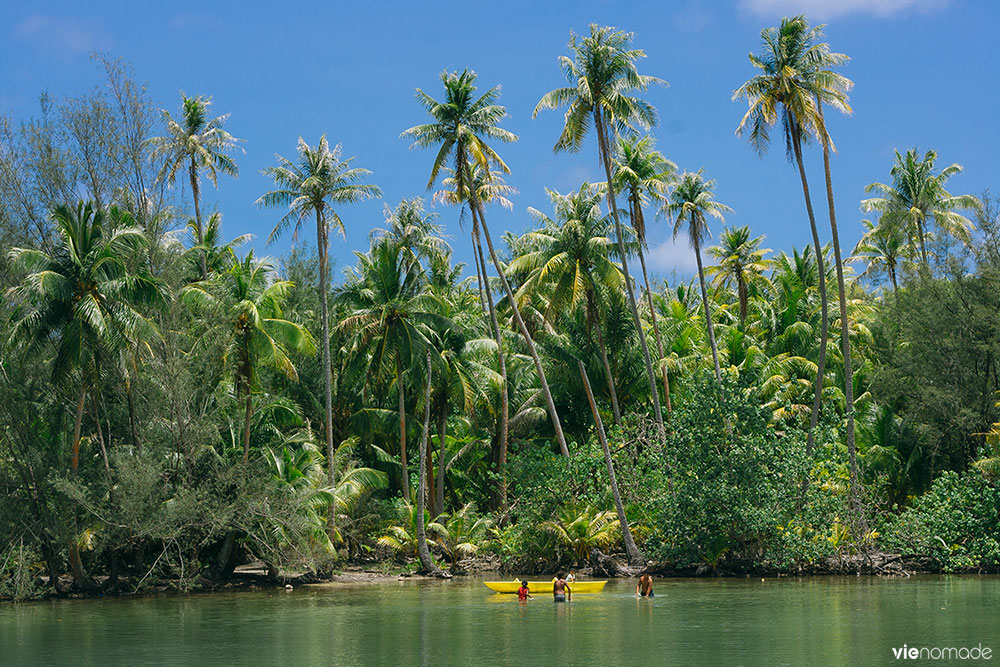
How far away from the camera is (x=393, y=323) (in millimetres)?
39250

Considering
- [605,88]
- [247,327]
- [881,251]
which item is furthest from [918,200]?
[247,327]

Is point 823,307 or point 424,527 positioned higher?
point 823,307

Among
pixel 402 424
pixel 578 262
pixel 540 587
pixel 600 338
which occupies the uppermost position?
pixel 578 262

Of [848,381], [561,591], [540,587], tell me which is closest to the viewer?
[561,591]

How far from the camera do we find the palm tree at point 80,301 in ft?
96.9

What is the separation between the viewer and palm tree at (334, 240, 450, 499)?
39094mm

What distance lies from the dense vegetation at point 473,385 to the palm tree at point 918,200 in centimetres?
16

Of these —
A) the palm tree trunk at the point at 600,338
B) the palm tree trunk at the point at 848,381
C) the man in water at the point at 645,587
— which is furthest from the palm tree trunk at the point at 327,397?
the palm tree trunk at the point at 848,381

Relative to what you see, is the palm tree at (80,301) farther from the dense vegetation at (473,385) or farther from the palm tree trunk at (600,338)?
the palm tree trunk at (600,338)

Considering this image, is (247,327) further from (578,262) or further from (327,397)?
(578,262)

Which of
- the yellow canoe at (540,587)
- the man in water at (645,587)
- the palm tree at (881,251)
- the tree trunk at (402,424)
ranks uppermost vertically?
the palm tree at (881,251)

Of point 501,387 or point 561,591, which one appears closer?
point 561,591

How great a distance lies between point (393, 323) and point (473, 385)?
4.46 metres

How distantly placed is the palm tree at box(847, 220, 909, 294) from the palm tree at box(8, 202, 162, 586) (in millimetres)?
34487
